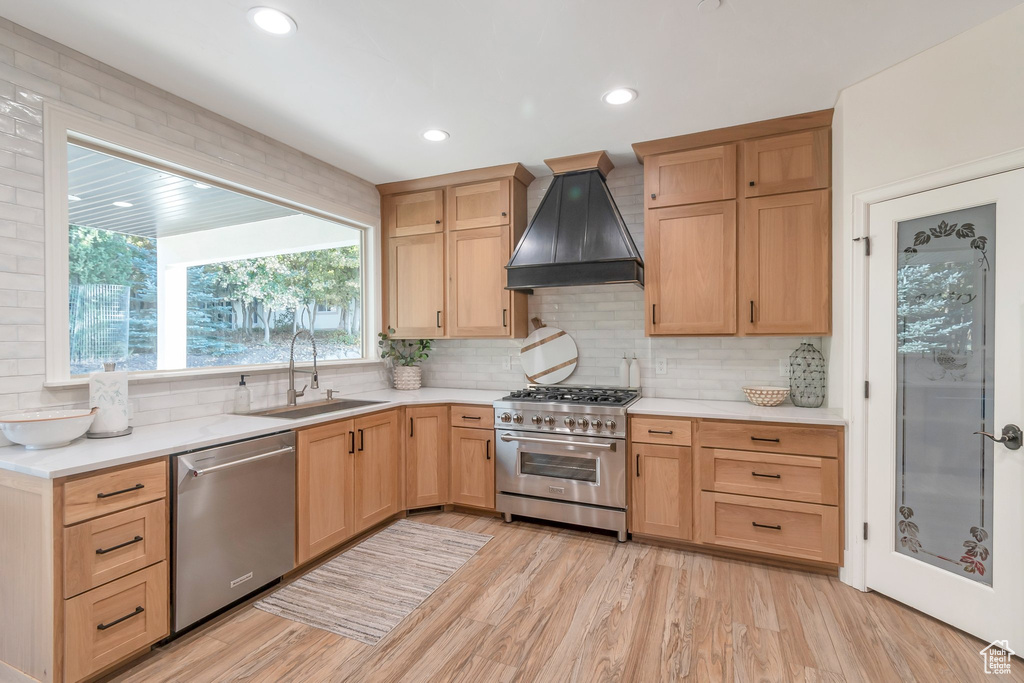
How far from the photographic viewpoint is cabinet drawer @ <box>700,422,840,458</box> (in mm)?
2625

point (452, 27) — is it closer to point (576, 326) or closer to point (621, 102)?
point (621, 102)

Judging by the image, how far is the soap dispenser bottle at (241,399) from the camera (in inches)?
113

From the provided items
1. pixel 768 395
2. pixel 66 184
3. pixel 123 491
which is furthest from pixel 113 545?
pixel 768 395

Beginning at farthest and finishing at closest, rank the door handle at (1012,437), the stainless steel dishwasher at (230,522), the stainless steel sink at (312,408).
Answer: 1. the stainless steel sink at (312,408)
2. the stainless steel dishwasher at (230,522)
3. the door handle at (1012,437)

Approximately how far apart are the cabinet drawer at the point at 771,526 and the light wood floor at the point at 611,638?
14cm

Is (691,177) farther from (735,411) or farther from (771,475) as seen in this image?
(771,475)

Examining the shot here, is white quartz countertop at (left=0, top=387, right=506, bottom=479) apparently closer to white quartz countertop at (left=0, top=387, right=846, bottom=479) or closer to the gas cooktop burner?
white quartz countertop at (left=0, top=387, right=846, bottom=479)

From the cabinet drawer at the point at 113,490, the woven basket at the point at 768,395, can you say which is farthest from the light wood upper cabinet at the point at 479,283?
the cabinet drawer at the point at 113,490

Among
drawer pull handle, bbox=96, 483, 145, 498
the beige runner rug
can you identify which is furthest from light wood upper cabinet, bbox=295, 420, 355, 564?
drawer pull handle, bbox=96, 483, 145, 498

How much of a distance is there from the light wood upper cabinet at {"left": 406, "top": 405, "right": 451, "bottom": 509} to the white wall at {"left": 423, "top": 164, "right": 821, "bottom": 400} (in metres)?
0.77

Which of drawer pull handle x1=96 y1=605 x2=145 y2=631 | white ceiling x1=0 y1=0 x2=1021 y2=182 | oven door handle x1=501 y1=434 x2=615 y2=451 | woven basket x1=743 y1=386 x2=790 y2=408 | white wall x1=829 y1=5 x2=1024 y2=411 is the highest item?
white ceiling x1=0 y1=0 x2=1021 y2=182

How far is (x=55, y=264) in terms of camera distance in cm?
213

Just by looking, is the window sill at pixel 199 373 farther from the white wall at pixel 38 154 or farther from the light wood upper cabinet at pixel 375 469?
the light wood upper cabinet at pixel 375 469

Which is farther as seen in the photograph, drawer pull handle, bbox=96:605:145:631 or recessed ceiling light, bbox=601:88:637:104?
recessed ceiling light, bbox=601:88:637:104
